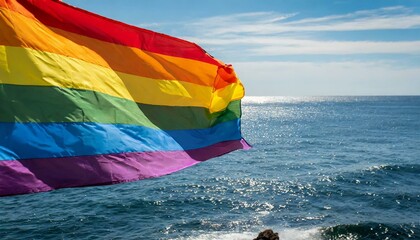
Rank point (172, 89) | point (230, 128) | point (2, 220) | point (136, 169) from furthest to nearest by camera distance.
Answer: point (2, 220), point (230, 128), point (172, 89), point (136, 169)

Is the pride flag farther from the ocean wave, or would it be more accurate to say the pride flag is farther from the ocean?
the ocean wave

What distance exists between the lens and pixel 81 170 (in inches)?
221

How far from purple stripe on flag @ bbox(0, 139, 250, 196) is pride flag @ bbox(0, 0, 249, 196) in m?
0.01

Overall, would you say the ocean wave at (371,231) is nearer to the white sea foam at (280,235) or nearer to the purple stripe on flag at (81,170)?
the white sea foam at (280,235)

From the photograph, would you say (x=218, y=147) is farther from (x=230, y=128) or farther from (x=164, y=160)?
(x=164, y=160)

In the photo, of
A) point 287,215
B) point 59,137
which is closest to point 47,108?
point 59,137

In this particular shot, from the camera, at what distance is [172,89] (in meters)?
7.78

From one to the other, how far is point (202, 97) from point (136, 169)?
258cm

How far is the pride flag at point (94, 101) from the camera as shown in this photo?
5195 mm

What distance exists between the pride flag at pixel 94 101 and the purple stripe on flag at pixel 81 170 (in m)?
0.01

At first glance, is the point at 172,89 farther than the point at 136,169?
Yes

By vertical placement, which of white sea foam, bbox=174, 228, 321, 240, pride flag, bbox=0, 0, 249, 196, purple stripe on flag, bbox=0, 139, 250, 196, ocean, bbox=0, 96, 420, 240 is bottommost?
ocean, bbox=0, 96, 420, 240

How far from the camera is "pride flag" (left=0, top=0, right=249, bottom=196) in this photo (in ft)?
17.0

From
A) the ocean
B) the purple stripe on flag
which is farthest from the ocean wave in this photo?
the purple stripe on flag
